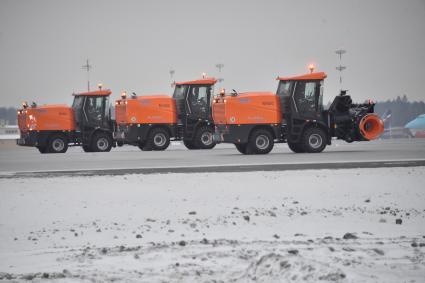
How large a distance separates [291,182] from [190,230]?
601 centimetres

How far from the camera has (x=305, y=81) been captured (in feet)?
90.0

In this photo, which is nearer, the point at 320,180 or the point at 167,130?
the point at 320,180

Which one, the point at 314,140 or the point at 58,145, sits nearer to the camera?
the point at 314,140

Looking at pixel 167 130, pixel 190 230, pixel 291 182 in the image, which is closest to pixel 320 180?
pixel 291 182

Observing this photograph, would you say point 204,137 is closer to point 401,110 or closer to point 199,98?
point 199,98

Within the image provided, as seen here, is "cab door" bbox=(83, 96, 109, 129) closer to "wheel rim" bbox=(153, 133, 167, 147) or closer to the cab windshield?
"wheel rim" bbox=(153, 133, 167, 147)

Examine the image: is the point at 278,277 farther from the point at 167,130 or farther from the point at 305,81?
the point at 167,130

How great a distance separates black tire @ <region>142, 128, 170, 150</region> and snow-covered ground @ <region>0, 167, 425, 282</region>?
16744 millimetres

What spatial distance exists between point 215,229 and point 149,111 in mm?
23526

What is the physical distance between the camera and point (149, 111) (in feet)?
108

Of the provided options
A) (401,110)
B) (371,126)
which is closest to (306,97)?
(371,126)

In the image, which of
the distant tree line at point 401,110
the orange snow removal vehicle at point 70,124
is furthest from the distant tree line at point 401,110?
the orange snow removal vehicle at point 70,124

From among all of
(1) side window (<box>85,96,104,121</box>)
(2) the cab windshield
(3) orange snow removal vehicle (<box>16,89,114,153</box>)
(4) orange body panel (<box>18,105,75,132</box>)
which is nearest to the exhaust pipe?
(2) the cab windshield

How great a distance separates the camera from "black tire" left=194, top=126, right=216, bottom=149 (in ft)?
109
